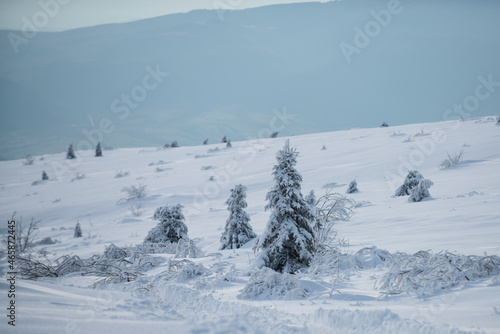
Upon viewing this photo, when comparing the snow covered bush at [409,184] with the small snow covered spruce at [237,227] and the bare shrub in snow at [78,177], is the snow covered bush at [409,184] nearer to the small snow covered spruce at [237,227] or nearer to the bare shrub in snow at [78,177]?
the small snow covered spruce at [237,227]

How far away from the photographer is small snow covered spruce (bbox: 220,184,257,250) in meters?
8.92

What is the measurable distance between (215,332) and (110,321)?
90 cm

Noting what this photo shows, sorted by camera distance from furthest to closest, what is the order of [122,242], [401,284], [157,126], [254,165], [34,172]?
[157,126] < [34,172] < [254,165] < [122,242] < [401,284]

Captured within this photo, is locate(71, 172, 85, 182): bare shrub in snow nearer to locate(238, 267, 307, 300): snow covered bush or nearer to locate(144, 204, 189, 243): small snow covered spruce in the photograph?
locate(144, 204, 189, 243): small snow covered spruce

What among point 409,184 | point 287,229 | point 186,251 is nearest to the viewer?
point 287,229

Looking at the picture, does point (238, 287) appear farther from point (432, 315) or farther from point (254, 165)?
point (254, 165)

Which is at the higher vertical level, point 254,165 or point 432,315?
point 254,165

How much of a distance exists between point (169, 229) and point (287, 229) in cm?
530

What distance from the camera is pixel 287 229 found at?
5836mm

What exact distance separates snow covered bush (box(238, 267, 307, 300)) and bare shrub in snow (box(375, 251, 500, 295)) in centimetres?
100

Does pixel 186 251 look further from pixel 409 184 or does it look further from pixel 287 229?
pixel 409 184

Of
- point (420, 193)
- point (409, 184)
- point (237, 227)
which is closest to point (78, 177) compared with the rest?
point (237, 227)

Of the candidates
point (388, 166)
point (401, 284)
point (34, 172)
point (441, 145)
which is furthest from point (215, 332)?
point (34, 172)

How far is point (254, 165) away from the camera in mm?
24000
